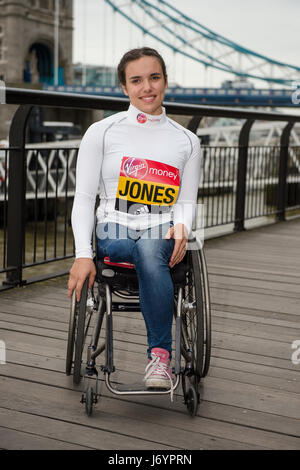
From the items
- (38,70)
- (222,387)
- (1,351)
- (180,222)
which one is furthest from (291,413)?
(38,70)

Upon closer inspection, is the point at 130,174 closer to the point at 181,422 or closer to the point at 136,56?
the point at 136,56

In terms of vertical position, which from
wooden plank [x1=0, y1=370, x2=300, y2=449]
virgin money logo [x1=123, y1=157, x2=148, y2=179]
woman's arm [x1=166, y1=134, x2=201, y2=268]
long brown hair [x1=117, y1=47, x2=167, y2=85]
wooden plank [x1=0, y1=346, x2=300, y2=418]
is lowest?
wooden plank [x1=0, y1=346, x2=300, y2=418]

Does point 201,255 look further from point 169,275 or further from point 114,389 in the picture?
point 114,389

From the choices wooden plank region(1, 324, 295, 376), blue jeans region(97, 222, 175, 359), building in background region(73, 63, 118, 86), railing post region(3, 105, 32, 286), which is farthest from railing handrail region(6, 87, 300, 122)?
building in background region(73, 63, 118, 86)

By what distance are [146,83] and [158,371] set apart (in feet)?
2.83

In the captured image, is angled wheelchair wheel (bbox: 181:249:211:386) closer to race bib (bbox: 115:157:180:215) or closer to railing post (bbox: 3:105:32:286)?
race bib (bbox: 115:157:180:215)

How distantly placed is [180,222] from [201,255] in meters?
0.12

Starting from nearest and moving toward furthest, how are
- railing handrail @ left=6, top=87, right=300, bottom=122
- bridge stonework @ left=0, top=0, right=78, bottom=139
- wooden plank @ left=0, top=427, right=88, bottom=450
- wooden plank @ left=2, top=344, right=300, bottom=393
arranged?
1. wooden plank @ left=0, top=427, right=88, bottom=450
2. wooden plank @ left=2, top=344, right=300, bottom=393
3. railing handrail @ left=6, top=87, right=300, bottom=122
4. bridge stonework @ left=0, top=0, right=78, bottom=139

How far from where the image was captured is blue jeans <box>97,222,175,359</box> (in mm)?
1973

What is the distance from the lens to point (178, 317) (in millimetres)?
2012

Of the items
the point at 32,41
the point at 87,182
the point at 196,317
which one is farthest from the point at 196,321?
the point at 32,41

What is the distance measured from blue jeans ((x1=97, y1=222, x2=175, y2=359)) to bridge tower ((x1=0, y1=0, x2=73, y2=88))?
50401 millimetres

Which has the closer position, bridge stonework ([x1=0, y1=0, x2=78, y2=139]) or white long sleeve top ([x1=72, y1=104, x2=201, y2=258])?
white long sleeve top ([x1=72, y1=104, x2=201, y2=258])

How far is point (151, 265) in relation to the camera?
197cm
